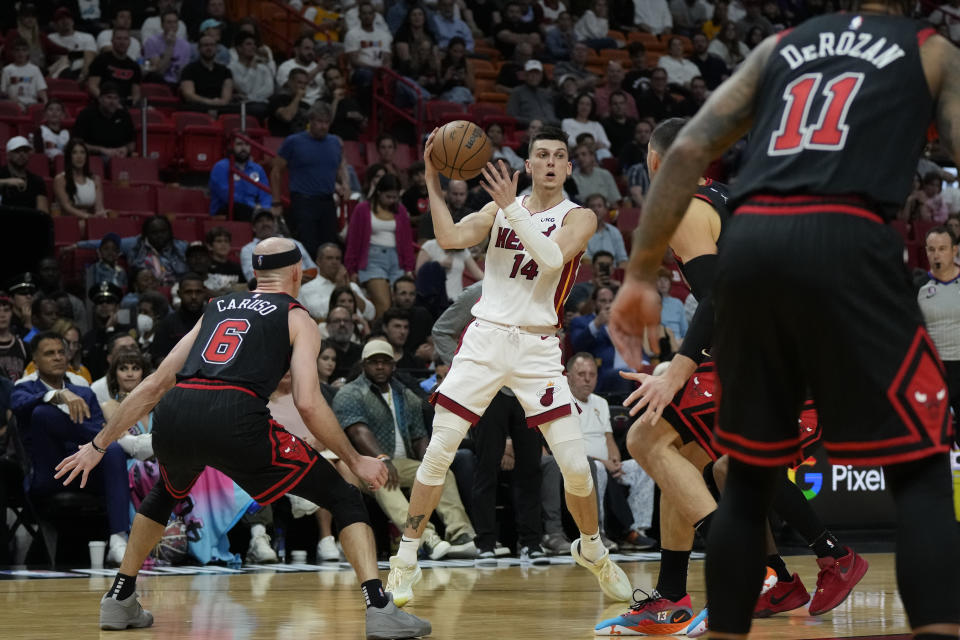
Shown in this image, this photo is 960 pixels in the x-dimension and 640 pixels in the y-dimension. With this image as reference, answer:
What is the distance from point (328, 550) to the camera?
32.2 feet

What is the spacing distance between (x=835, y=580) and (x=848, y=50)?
11.7 feet

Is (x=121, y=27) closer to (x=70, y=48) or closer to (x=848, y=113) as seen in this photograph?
(x=70, y=48)

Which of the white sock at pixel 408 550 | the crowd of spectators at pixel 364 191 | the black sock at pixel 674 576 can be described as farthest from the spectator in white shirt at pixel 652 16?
the black sock at pixel 674 576

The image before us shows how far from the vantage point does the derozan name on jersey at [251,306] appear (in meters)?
5.94

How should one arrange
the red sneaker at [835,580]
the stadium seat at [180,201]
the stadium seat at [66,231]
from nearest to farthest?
the red sneaker at [835,580]
the stadium seat at [66,231]
the stadium seat at [180,201]

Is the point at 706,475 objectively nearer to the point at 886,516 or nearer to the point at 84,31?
the point at 886,516

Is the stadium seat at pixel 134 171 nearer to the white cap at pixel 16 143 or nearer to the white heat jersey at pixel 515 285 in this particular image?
the white cap at pixel 16 143

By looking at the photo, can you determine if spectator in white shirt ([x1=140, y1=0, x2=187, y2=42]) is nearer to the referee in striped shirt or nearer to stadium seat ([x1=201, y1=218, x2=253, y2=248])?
stadium seat ([x1=201, y1=218, x2=253, y2=248])

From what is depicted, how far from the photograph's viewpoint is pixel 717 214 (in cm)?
570

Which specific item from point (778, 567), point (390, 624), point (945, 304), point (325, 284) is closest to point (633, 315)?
point (390, 624)

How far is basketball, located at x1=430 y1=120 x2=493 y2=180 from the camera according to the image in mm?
7316

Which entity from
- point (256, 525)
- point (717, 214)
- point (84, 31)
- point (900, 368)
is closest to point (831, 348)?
point (900, 368)

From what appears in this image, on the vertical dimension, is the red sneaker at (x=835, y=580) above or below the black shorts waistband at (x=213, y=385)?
below

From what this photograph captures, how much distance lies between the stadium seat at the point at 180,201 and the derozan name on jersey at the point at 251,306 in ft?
29.6
